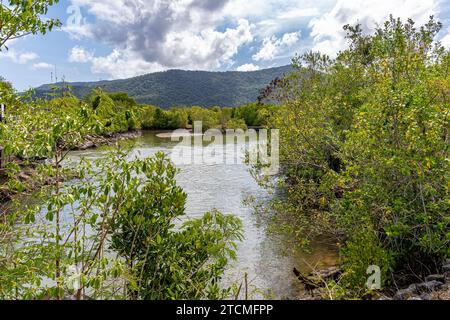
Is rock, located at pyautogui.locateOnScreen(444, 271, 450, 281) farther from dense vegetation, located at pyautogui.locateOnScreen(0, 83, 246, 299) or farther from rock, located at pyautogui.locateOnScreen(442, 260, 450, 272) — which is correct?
dense vegetation, located at pyautogui.locateOnScreen(0, 83, 246, 299)

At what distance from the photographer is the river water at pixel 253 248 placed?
959cm

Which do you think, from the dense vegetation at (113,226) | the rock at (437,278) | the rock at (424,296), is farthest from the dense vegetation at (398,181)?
the dense vegetation at (113,226)

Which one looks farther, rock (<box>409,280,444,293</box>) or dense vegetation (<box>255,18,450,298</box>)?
dense vegetation (<box>255,18,450,298</box>)

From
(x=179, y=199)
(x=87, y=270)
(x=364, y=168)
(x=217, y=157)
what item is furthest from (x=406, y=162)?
(x=217, y=157)

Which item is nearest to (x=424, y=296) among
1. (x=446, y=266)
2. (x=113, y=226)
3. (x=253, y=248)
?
(x=446, y=266)

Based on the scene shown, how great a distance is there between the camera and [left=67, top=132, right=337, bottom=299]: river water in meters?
9.59

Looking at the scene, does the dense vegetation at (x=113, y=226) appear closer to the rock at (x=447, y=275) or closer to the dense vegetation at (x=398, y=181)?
the dense vegetation at (x=398, y=181)

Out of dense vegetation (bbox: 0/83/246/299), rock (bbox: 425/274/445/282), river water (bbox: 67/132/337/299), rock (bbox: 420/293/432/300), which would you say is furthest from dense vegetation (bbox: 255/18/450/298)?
dense vegetation (bbox: 0/83/246/299)

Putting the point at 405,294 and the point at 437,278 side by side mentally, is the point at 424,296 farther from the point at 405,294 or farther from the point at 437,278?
the point at 437,278

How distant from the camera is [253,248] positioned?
12508 mm

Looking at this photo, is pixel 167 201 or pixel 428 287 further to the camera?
pixel 428 287

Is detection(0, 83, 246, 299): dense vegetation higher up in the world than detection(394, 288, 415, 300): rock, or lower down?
higher up

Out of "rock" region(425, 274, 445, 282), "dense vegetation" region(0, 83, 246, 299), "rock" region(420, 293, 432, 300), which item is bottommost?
"rock" region(425, 274, 445, 282)
